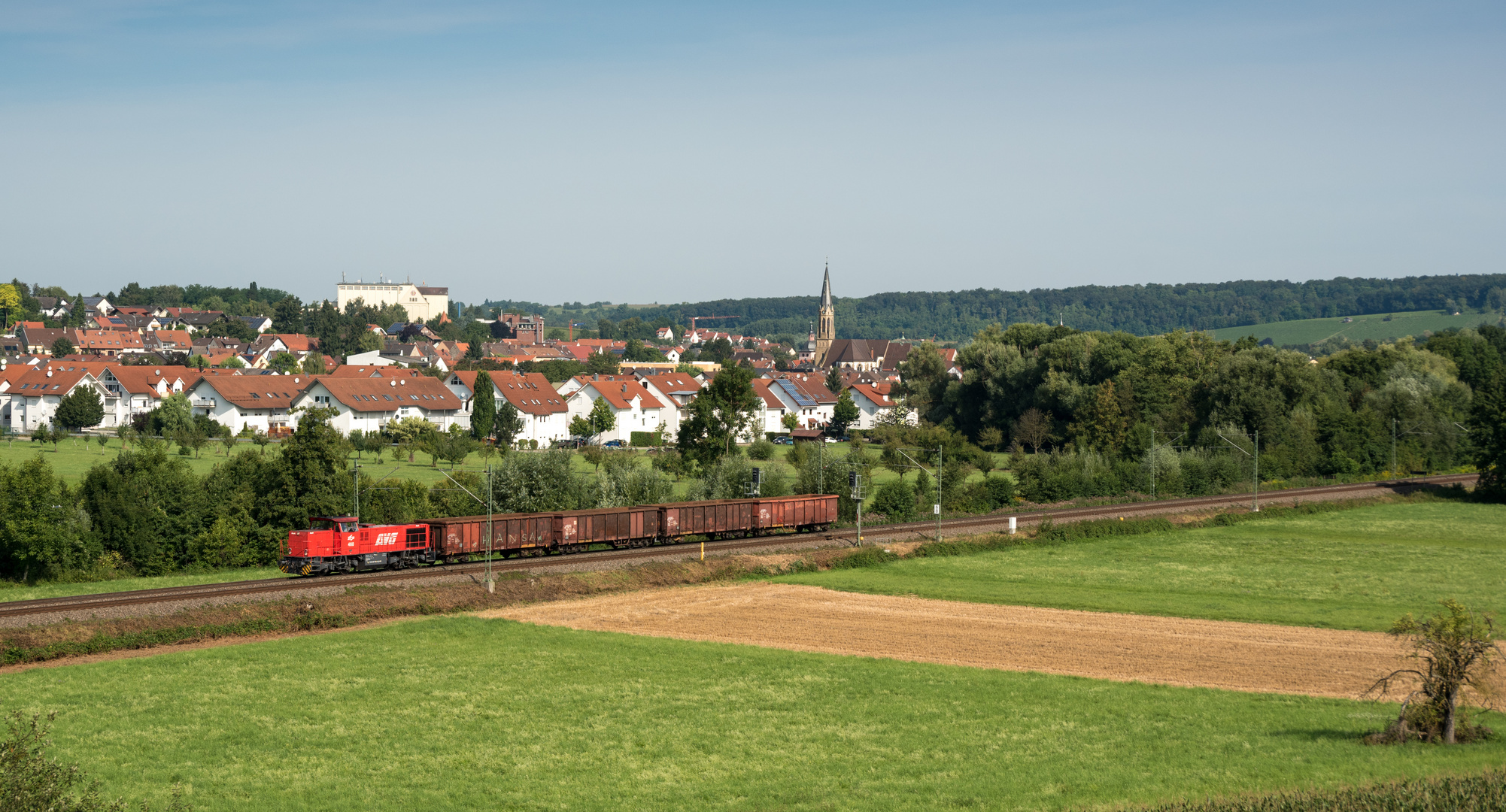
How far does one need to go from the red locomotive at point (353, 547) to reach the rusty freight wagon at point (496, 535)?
24.9 inches

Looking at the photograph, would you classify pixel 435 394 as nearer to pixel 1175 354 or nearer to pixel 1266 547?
pixel 1175 354

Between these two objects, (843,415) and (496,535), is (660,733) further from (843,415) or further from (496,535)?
(843,415)

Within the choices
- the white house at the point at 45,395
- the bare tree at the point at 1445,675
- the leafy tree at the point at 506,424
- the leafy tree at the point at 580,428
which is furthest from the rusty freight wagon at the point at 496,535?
the white house at the point at 45,395

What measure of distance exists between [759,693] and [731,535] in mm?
30679

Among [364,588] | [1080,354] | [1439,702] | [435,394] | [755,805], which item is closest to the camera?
[755,805]

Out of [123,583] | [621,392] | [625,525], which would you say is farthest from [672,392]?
[123,583]

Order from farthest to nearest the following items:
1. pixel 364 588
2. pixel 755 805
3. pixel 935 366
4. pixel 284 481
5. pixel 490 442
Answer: pixel 935 366 < pixel 490 442 < pixel 284 481 < pixel 364 588 < pixel 755 805

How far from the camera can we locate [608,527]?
56719 millimetres

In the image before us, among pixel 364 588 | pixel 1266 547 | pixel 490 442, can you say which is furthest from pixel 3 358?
pixel 1266 547

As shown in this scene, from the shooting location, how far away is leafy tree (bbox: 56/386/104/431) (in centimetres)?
12438

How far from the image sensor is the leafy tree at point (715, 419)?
83.2 metres

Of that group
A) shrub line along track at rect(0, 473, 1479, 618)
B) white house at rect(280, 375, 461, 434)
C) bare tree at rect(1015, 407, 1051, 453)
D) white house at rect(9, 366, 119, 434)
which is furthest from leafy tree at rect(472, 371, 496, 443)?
shrub line along track at rect(0, 473, 1479, 618)

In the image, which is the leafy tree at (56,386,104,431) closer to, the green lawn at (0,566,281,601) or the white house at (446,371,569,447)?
the white house at (446,371,569,447)

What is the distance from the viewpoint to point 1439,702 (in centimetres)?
2620
